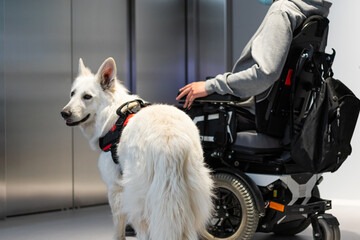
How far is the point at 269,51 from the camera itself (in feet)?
7.27

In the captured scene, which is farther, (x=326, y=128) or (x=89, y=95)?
(x=89, y=95)

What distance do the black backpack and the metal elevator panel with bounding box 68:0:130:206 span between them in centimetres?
262

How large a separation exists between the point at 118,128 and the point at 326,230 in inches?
46.9

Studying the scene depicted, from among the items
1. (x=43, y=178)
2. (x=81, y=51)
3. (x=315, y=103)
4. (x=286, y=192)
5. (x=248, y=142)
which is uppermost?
(x=81, y=51)

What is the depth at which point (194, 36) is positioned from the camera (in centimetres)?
532

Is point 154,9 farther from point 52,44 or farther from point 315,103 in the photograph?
point 315,103

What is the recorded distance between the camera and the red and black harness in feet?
7.47

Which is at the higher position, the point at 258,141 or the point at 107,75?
the point at 107,75

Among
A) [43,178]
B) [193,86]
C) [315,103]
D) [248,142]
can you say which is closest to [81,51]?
[43,178]

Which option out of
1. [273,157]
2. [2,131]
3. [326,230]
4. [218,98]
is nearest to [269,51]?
[218,98]

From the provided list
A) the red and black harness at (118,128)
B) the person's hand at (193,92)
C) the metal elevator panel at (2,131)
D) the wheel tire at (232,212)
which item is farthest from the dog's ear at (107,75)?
the metal elevator panel at (2,131)

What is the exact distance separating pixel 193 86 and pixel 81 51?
7.27ft

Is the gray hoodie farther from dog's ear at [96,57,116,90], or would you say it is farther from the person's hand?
dog's ear at [96,57,116,90]

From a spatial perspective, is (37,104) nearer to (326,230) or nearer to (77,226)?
(77,226)
